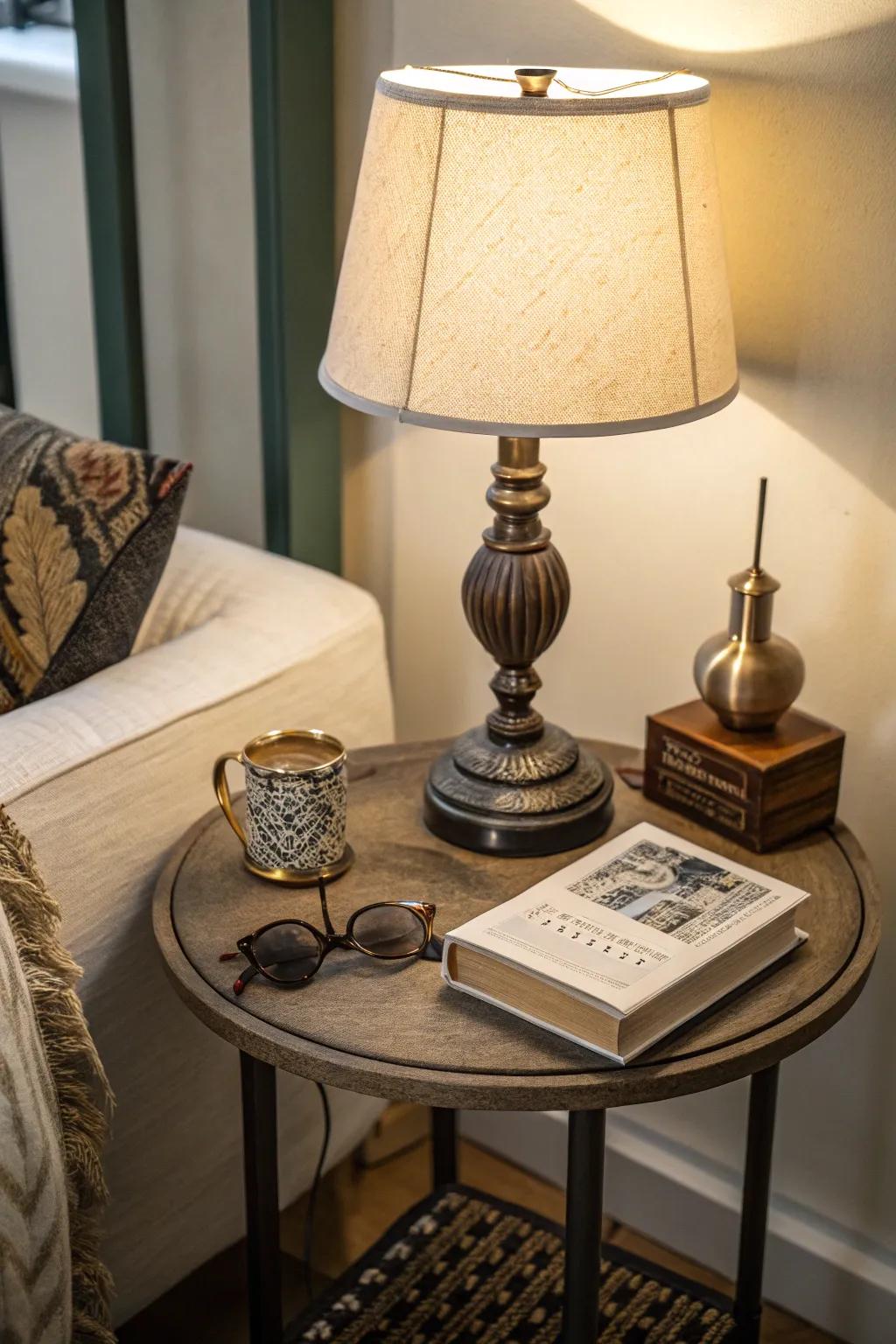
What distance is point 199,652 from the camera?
1295 mm

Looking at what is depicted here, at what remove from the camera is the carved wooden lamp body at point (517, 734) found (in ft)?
3.63

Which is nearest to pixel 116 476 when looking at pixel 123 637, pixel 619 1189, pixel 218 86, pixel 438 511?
pixel 123 637

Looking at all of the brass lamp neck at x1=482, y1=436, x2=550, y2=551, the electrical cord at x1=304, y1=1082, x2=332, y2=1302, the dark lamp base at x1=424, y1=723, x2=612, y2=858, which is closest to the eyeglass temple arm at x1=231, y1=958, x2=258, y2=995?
the dark lamp base at x1=424, y1=723, x2=612, y2=858

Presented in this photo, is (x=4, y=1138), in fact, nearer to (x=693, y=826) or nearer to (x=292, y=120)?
(x=693, y=826)

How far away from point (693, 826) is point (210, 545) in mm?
593

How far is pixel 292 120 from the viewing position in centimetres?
137

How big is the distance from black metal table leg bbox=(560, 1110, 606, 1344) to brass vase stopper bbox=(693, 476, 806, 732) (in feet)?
1.16

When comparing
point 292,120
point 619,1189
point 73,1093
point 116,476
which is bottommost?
point 619,1189

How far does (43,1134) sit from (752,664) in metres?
0.62

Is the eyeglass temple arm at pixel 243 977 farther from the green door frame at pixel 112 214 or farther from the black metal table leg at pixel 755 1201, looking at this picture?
the green door frame at pixel 112 214

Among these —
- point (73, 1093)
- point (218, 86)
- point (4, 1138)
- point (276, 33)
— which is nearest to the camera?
point (4, 1138)

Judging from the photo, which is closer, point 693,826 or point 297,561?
point 693,826

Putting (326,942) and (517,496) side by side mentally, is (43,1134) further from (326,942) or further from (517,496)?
(517,496)

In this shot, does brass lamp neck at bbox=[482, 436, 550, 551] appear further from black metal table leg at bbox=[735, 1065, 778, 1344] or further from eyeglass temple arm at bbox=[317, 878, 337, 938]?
black metal table leg at bbox=[735, 1065, 778, 1344]
